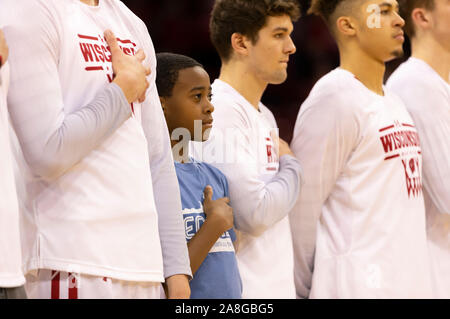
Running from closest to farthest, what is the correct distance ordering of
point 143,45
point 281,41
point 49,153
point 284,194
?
point 49,153
point 143,45
point 284,194
point 281,41

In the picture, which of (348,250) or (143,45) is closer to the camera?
(143,45)

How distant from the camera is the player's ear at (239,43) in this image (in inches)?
112

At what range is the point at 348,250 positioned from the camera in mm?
2857

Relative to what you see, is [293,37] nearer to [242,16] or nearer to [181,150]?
[242,16]

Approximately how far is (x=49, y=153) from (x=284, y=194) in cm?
112

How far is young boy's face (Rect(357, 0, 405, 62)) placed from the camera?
3057 mm

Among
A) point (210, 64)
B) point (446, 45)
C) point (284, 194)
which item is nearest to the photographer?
point (284, 194)

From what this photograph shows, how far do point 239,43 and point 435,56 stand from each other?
3.41 feet

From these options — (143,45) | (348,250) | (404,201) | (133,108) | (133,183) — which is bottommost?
(348,250)

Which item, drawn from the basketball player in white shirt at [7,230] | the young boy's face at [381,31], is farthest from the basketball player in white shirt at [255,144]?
the basketball player in white shirt at [7,230]

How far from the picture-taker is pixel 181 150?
2.43 metres

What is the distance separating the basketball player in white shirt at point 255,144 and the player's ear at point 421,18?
2.73 feet
